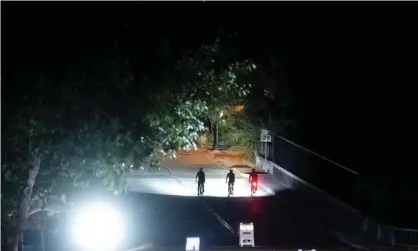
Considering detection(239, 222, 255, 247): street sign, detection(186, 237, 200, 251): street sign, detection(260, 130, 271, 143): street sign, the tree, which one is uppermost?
detection(260, 130, 271, 143): street sign

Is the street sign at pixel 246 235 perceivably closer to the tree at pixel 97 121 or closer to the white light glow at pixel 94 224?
the white light glow at pixel 94 224

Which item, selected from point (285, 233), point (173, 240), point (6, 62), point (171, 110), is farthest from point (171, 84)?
point (285, 233)

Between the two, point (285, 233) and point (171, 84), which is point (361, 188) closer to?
point (285, 233)

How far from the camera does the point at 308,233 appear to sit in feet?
68.3

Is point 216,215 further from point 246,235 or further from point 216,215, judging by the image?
point 246,235

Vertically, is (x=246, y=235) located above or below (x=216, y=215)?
below

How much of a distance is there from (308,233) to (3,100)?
14197 mm

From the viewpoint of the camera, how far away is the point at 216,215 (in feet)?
76.3

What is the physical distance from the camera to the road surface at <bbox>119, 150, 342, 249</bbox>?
19.9 metres

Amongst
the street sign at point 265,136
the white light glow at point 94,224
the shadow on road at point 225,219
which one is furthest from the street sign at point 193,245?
the street sign at point 265,136

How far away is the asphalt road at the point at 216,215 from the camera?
19.9m

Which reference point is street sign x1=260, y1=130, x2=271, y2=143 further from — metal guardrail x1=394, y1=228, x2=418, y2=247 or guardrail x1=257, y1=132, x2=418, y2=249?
metal guardrail x1=394, y1=228, x2=418, y2=247

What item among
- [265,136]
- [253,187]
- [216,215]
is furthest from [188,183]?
[216,215]

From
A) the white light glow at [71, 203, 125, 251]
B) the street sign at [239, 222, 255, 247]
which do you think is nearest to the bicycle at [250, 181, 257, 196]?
the street sign at [239, 222, 255, 247]
